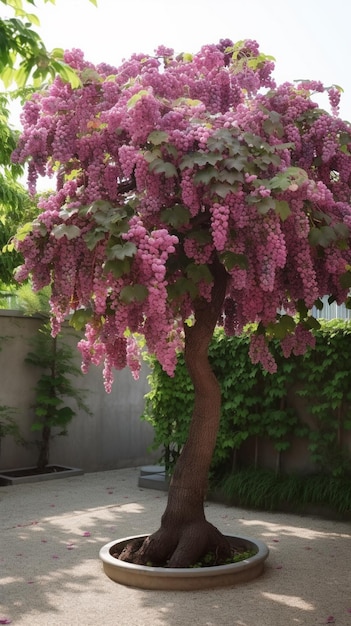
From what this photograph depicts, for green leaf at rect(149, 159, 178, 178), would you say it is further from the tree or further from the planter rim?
the planter rim

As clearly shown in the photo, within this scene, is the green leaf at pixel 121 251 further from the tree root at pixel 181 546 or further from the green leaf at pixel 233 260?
the tree root at pixel 181 546

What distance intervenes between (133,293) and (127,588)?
1.94 m

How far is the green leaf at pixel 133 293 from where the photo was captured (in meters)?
3.59

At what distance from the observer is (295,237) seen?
161 inches

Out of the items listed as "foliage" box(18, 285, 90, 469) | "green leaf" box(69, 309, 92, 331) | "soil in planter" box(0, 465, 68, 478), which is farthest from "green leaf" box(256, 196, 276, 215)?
"soil in planter" box(0, 465, 68, 478)

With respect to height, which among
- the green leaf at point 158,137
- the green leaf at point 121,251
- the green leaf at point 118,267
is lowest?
the green leaf at point 118,267

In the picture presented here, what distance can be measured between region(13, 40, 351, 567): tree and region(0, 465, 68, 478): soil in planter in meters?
4.47

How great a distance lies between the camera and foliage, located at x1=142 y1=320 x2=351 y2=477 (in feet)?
22.7

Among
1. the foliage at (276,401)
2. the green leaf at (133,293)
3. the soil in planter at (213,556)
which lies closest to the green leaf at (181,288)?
the green leaf at (133,293)

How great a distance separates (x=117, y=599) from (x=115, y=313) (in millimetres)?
1636

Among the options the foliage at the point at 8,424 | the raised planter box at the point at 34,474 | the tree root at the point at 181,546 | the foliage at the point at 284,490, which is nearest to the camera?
the tree root at the point at 181,546

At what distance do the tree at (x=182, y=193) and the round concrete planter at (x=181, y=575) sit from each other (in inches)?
5.8

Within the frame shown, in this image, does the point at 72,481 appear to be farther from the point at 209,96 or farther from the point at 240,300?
the point at 209,96

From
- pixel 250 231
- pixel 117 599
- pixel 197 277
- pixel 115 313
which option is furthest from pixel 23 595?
pixel 250 231
